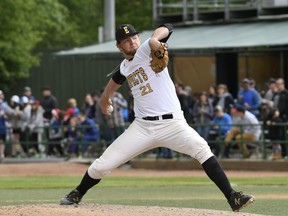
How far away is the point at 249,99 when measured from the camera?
26.2m

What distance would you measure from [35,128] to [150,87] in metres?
17.4

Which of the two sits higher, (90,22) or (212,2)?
(212,2)

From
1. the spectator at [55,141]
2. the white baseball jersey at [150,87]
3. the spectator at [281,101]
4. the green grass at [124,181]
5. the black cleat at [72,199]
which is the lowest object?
the spectator at [55,141]

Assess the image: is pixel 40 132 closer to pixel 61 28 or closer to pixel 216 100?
pixel 216 100

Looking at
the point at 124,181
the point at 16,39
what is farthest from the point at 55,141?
the point at 16,39

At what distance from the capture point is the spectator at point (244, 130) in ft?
80.8

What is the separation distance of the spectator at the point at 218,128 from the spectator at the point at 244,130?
0.27m

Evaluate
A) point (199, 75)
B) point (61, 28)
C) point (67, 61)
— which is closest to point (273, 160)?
point (199, 75)

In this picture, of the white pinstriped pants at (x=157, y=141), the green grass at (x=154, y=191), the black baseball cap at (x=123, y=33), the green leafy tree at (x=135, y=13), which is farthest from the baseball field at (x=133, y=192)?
the green leafy tree at (x=135, y=13)

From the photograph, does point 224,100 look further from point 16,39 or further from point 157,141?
point 157,141

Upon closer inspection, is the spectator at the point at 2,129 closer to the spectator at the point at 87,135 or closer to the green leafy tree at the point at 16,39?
the spectator at the point at 87,135

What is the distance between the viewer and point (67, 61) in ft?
130

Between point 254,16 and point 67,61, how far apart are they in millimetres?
9644

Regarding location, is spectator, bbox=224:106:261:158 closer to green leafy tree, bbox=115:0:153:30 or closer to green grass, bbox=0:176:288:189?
green grass, bbox=0:176:288:189
